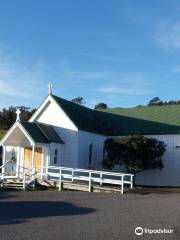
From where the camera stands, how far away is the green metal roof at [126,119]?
39088 mm

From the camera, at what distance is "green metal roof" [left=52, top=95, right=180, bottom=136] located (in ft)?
128

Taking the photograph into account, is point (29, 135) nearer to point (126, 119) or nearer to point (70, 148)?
point (70, 148)

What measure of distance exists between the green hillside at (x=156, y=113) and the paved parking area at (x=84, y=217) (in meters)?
18.4

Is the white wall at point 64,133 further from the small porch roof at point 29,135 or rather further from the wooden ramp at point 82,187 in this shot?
the wooden ramp at point 82,187

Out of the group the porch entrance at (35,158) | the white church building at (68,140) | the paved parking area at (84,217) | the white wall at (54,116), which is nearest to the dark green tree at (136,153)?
the white church building at (68,140)

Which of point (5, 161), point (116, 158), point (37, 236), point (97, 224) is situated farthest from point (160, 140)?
point (37, 236)

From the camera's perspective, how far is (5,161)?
120 ft

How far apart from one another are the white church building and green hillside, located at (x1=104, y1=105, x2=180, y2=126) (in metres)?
0.80

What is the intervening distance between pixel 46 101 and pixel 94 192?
1178 cm

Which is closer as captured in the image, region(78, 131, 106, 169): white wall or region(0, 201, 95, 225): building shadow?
region(0, 201, 95, 225): building shadow

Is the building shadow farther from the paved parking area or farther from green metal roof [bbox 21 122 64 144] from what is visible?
green metal roof [bbox 21 122 64 144]

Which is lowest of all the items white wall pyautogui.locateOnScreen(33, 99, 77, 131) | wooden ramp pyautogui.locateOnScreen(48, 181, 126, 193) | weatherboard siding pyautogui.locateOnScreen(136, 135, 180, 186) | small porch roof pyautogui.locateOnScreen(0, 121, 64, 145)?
wooden ramp pyautogui.locateOnScreen(48, 181, 126, 193)

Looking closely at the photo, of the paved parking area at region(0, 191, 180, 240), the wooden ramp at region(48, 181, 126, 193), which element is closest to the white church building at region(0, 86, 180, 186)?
the wooden ramp at region(48, 181, 126, 193)

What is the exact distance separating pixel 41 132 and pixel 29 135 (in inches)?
80.6
